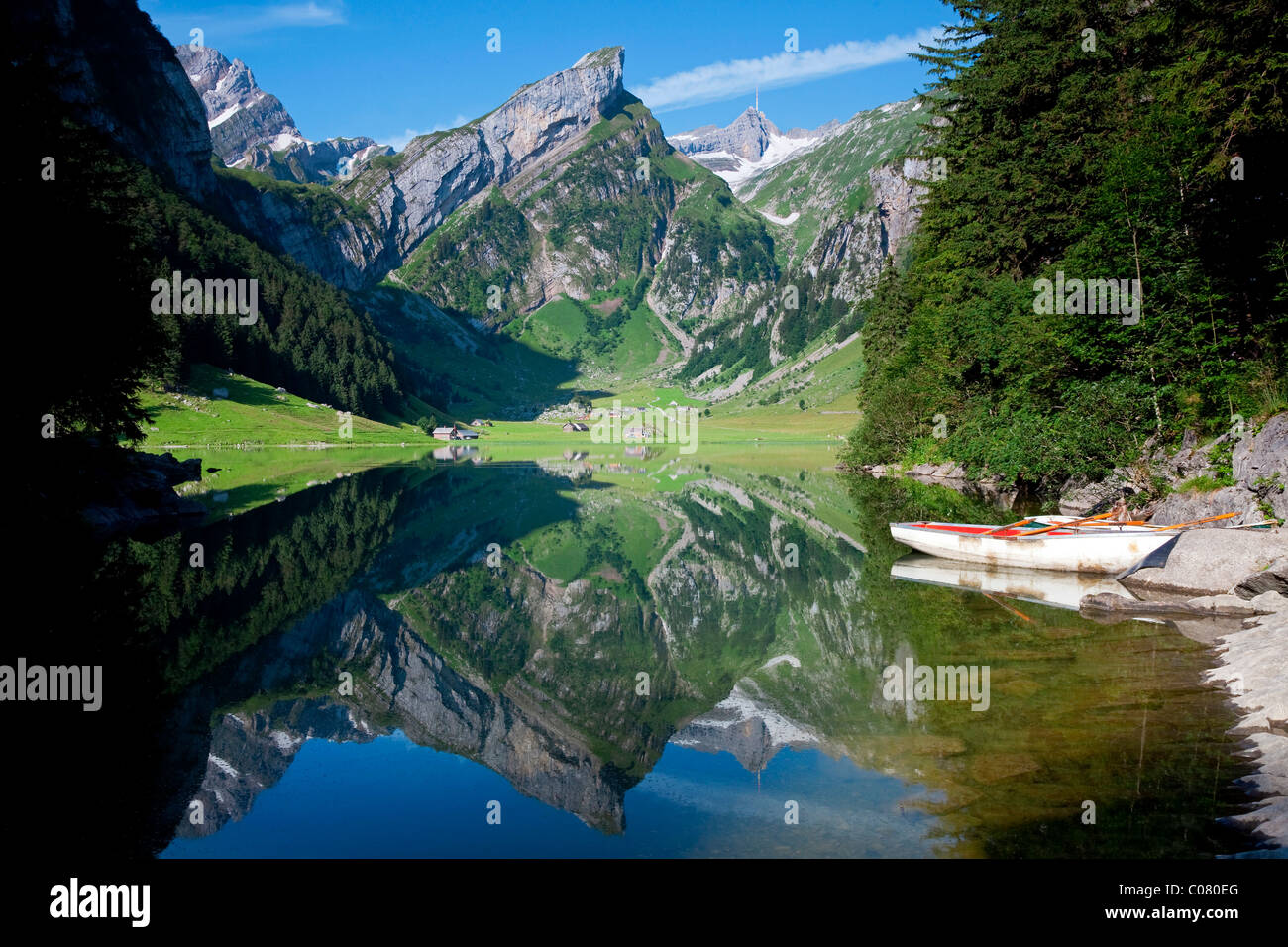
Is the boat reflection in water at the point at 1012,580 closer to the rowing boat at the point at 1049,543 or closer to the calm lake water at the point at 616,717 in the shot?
the rowing boat at the point at 1049,543

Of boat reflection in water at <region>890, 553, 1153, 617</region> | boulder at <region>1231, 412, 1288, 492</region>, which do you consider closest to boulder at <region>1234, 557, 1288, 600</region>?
boat reflection in water at <region>890, 553, 1153, 617</region>

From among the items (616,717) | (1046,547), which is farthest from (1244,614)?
(616,717)

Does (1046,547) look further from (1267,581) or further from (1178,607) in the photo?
(1267,581)

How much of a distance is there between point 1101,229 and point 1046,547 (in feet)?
49.4

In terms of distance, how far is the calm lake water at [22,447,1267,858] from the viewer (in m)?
9.10

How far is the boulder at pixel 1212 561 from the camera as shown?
1814 cm

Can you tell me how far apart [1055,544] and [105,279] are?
3518 cm

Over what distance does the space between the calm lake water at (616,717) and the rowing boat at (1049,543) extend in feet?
6.63

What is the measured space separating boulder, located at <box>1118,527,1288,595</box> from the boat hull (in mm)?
855

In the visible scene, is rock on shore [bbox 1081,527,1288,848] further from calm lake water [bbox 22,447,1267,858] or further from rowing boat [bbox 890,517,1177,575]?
rowing boat [bbox 890,517,1177,575]

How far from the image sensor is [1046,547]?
76.1 feet
